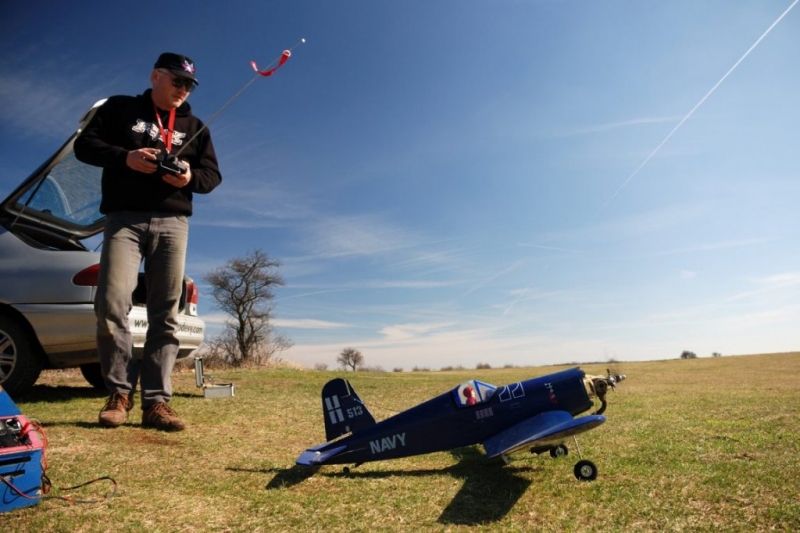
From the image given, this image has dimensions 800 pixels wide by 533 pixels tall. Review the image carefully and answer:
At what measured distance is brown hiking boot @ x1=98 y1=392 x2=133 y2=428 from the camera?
430cm

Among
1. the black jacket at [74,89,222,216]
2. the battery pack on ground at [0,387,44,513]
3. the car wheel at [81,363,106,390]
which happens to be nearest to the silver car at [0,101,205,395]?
the black jacket at [74,89,222,216]

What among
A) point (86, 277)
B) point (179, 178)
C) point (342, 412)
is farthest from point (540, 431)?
point (86, 277)

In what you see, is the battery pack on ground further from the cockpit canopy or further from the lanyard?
the cockpit canopy

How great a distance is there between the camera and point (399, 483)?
358 cm

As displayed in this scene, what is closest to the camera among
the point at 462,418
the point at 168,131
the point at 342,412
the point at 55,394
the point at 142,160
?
the point at 142,160

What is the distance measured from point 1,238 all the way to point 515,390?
6.43m

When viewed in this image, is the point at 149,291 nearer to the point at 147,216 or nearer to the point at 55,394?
the point at 147,216

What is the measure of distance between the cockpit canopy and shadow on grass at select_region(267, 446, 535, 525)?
0.57 m

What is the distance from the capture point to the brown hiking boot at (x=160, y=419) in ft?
14.6

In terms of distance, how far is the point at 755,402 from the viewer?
26.3 ft

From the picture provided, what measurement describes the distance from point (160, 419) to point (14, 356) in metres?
2.34

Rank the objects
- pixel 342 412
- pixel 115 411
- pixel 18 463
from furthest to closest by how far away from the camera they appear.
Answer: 1. pixel 342 412
2. pixel 115 411
3. pixel 18 463

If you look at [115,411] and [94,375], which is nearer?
[115,411]

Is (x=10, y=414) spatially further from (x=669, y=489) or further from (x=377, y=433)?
(x=669, y=489)
